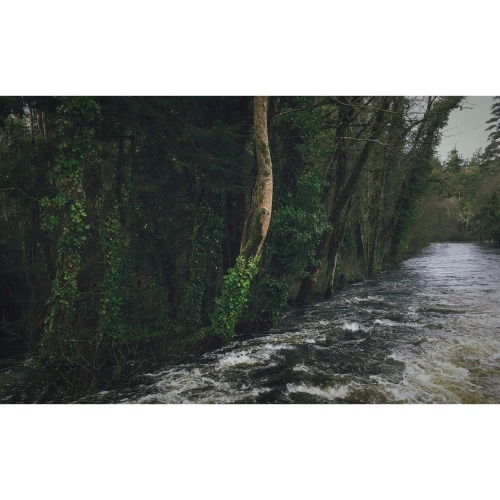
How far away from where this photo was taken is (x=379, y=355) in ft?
19.5

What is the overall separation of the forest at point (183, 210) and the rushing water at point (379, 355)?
0.53 m

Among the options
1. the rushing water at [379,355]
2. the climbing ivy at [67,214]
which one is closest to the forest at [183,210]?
the climbing ivy at [67,214]

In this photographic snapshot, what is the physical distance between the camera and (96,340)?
5.65m

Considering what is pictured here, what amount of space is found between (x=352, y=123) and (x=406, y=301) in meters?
4.66

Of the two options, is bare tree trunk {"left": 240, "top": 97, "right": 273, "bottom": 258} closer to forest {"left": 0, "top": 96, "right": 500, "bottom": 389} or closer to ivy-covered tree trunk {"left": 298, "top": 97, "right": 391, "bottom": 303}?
forest {"left": 0, "top": 96, "right": 500, "bottom": 389}

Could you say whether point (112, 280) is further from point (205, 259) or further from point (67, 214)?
point (205, 259)

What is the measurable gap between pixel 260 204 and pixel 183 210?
176 centimetres

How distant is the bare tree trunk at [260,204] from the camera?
6801 mm

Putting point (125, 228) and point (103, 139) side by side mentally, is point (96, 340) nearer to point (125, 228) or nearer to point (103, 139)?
point (125, 228)

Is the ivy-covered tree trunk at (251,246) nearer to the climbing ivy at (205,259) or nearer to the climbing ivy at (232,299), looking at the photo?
the climbing ivy at (232,299)

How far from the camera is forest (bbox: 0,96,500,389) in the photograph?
5.30 meters

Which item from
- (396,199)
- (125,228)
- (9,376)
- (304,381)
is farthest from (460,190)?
(9,376)
